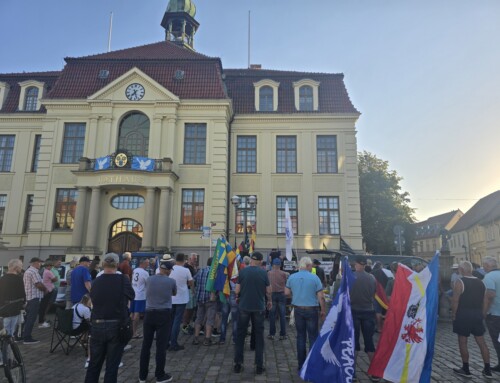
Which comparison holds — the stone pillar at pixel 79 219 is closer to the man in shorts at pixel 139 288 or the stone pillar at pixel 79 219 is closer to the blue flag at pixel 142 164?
the blue flag at pixel 142 164

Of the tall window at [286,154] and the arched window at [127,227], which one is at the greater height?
the tall window at [286,154]

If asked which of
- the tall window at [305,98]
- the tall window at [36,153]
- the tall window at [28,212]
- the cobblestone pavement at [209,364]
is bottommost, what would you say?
the cobblestone pavement at [209,364]

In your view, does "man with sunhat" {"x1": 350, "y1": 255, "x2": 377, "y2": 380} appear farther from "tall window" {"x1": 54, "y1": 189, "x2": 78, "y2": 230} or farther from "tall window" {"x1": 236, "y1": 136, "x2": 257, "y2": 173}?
"tall window" {"x1": 54, "y1": 189, "x2": 78, "y2": 230}

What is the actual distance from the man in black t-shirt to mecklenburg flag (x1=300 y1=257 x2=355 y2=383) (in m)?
2.84

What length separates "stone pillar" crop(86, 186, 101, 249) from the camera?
20188mm

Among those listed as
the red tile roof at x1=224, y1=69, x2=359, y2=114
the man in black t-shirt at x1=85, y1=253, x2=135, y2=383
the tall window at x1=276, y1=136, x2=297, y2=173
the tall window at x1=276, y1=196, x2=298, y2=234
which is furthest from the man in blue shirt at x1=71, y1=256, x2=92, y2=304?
the red tile roof at x1=224, y1=69, x2=359, y2=114

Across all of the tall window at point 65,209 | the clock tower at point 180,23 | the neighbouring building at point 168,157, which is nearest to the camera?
the neighbouring building at point 168,157

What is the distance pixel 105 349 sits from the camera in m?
5.11

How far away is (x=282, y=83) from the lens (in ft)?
84.6

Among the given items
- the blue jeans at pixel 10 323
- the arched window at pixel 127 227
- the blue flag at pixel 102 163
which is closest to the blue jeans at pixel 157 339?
the blue jeans at pixel 10 323

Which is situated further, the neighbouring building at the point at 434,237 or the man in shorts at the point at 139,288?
the neighbouring building at the point at 434,237

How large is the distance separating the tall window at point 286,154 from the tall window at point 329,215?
2895 mm

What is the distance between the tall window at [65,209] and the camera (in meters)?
22.0

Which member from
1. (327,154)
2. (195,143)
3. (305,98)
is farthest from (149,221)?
(305,98)
